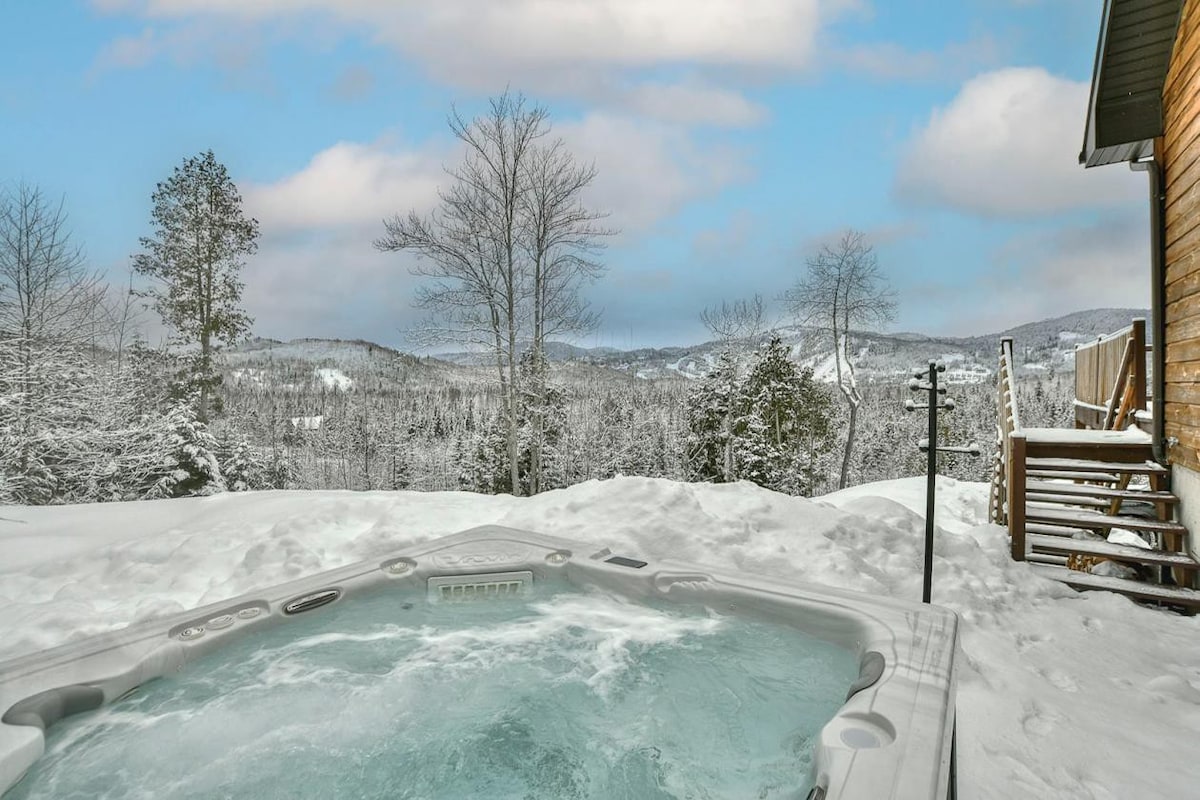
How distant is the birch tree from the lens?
9.79m

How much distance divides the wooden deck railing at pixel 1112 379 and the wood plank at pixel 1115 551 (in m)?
1.79

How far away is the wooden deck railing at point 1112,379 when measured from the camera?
470cm

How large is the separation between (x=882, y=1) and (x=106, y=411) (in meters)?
11.0

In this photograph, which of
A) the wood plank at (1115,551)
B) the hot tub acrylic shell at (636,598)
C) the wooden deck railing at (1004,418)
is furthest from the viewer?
the wooden deck railing at (1004,418)

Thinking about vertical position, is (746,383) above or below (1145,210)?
below

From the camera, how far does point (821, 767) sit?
138 centimetres

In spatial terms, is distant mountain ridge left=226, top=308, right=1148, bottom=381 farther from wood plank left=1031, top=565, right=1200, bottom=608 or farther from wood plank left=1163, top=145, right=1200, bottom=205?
wood plank left=1163, top=145, right=1200, bottom=205

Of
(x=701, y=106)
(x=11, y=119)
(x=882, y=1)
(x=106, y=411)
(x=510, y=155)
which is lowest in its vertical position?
(x=106, y=411)

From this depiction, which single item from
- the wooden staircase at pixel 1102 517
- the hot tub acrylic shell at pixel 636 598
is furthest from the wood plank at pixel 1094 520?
the hot tub acrylic shell at pixel 636 598

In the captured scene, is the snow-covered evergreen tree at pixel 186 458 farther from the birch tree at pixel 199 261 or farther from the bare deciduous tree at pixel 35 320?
the bare deciduous tree at pixel 35 320

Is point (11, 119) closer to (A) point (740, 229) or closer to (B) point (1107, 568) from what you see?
(B) point (1107, 568)

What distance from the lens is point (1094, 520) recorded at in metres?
3.72

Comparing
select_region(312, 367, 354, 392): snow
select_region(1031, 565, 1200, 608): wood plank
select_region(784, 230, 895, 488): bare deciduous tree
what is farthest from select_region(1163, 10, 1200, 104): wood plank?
select_region(312, 367, 354, 392): snow

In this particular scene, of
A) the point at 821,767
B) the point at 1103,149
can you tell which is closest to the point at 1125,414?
the point at 1103,149
